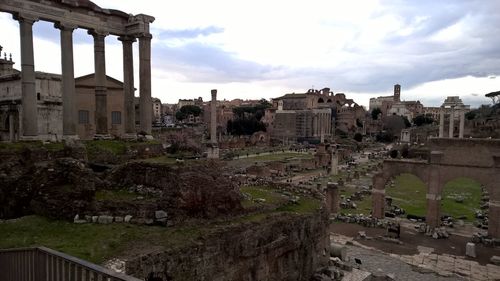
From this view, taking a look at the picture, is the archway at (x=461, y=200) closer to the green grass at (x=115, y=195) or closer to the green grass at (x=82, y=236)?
the green grass at (x=115, y=195)

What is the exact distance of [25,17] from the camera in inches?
561

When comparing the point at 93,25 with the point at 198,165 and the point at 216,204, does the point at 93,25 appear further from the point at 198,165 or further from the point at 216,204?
the point at 216,204

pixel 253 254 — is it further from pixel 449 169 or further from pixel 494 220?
pixel 449 169

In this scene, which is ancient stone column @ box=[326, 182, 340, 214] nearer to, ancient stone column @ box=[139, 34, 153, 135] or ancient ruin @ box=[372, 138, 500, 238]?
ancient ruin @ box=[372, 138, 500, 238]

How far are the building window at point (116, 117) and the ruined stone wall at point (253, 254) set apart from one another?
1906 centimetres

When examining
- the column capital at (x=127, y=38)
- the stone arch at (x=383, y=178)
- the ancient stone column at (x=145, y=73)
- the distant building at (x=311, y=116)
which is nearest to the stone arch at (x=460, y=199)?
the stone arch at (x=383, y=178)

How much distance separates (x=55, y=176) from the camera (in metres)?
9.52

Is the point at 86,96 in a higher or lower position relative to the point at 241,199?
higher

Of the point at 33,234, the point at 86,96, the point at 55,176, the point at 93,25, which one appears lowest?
the point at 33,234

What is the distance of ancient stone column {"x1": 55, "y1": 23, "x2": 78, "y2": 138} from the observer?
51.3 feet

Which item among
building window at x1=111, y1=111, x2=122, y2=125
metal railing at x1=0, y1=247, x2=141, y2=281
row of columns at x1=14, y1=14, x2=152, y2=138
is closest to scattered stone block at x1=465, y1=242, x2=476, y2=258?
row of columns at x1=14, y1=14, x2=152, y2=138

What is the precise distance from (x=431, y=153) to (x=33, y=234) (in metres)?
20.5

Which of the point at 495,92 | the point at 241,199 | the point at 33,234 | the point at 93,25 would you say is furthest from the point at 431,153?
the point at 495,92

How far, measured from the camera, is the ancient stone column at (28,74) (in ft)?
47.0
